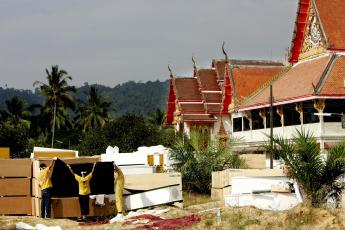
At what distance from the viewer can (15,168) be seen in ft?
67.2

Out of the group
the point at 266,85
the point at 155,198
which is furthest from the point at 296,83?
the point at 155,198

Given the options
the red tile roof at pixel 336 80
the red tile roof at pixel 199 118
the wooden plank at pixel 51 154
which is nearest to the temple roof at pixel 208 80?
the red tile roof at pixel 199 118

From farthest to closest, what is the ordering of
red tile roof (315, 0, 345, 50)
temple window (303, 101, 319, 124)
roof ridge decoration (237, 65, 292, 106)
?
roof ridge decoration (237, 65, 292, 106)
red tile roof (315, 0, 345, 50)
temple window (303, 101, 319, 124)

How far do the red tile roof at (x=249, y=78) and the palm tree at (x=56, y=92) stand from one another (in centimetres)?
2703

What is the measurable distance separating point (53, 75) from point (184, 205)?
4439 cm

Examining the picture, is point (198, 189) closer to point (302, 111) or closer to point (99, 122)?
point (302, 111)

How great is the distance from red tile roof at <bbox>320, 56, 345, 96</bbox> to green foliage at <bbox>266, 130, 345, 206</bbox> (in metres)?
12.9

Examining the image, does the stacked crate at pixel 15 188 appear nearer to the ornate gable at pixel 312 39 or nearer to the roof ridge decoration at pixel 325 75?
the roof ridge decoration at pixel 325 75

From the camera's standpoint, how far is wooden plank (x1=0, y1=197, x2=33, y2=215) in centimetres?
2017

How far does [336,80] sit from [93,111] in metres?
40.6

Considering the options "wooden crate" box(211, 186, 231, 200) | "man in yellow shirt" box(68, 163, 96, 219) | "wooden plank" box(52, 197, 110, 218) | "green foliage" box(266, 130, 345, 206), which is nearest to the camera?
"green foliage" box(266, 130, 345, 206)

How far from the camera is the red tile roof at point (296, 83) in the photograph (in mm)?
30625

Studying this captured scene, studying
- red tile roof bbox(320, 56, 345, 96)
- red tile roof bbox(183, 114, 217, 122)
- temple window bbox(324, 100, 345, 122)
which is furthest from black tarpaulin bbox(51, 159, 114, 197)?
red tile roof bbox(183, 114, 217, 122)

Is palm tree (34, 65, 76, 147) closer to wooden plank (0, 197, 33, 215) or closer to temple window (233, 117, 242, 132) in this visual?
temple window (233, 117, 242, 132)
